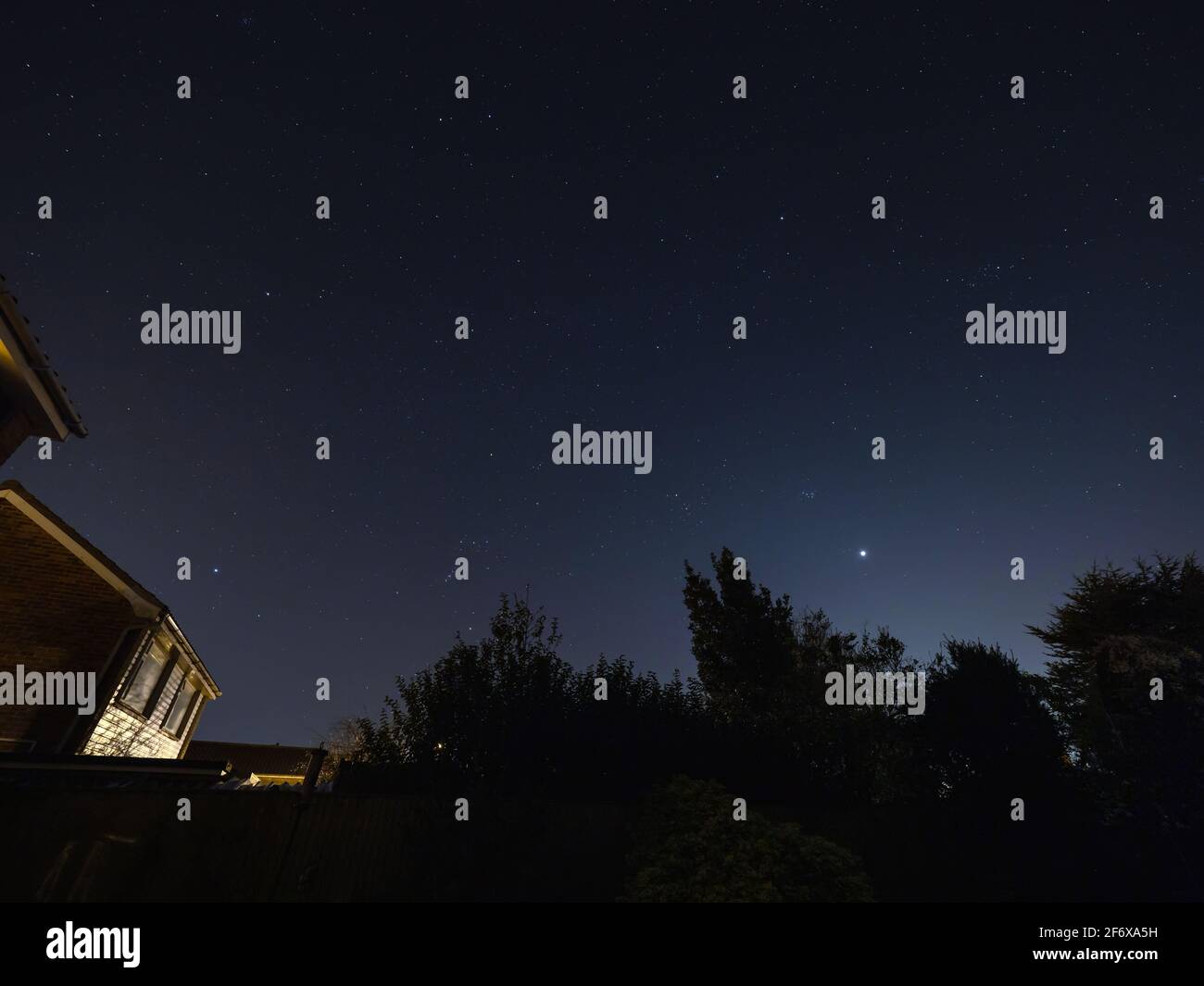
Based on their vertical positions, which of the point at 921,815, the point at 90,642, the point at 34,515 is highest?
the point at 34,515

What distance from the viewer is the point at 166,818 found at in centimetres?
1047

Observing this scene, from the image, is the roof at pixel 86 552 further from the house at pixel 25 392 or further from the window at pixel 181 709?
the house at pixel 25 392

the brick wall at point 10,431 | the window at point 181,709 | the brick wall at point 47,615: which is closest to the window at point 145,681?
the brick wall at point 47,615

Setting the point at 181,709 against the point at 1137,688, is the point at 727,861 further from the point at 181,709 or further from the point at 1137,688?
the point at 181,709

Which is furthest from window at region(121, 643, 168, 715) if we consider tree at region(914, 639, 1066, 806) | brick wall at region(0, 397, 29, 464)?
tree at region(914, 639, 1066, 806)

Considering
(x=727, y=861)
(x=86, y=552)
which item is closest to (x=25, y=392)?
(x=86, y=552)

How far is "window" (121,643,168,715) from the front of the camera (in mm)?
16594

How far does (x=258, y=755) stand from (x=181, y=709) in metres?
30.9

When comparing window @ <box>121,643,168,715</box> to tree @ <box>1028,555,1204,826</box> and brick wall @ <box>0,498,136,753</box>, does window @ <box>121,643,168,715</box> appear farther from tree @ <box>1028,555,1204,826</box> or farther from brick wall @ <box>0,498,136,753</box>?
tree @ <box>1028,555,1204,826</box>

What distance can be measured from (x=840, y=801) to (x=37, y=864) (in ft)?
58.7

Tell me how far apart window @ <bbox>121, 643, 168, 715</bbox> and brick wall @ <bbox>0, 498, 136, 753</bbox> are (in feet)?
3.35
